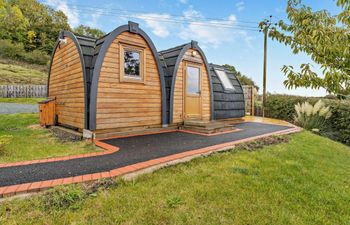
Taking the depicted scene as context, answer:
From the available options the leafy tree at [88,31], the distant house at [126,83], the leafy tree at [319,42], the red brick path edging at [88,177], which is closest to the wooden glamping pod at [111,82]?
the distant house at [126,83]

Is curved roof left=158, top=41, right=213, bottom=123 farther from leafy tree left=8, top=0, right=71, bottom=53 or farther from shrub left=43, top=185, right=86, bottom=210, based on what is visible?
leafy tree left=8, top=0, right=71, bottom=53

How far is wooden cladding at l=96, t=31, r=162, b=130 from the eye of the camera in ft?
17.5

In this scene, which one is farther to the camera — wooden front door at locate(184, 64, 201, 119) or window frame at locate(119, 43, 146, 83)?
wooden front door at locate(184, 64, 201, 119)

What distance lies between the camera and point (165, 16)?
62.3 ft

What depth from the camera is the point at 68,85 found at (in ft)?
20.4

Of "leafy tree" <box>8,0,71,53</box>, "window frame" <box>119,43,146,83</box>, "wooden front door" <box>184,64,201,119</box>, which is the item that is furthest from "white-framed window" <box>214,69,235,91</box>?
"leafy tree" <box>8,0,71,53</box>

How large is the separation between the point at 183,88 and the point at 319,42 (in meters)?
5.42

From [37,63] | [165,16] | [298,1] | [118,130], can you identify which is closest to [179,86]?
[118,130]

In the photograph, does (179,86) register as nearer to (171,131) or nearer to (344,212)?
(171,131)

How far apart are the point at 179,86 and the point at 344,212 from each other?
18.6 ft

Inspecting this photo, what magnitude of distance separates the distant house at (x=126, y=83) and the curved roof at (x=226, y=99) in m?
0.33

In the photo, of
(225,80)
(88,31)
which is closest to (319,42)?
(225,80)

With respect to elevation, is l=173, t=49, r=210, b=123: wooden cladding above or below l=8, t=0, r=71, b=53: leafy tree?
below

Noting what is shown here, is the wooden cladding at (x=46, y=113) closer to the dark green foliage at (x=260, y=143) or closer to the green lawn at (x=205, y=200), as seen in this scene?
the green lawn at (x=205, y=200)
